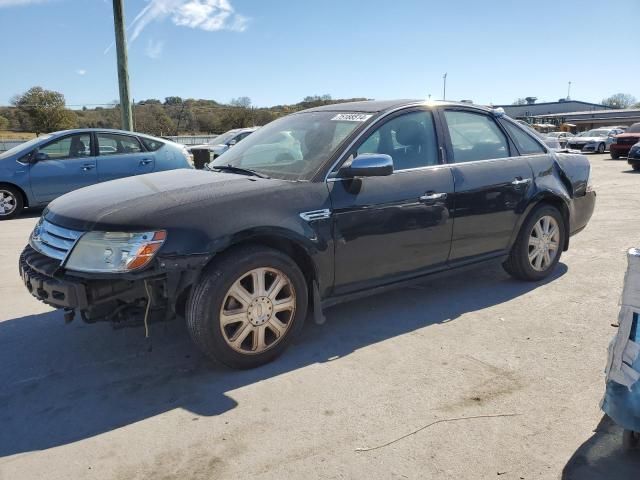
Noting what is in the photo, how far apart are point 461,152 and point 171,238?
102 inches

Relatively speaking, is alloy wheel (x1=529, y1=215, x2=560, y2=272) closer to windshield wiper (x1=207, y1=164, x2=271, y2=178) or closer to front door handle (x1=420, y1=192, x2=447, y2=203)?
front door handle (x1=420, y1=192, x2=447, y2=203)

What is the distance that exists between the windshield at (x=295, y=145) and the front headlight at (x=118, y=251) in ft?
3.62

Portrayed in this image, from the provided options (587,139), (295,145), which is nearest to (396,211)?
(295,145)

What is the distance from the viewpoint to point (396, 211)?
12.8 feet

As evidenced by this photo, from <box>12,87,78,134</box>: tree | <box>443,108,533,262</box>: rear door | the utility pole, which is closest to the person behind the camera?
<box>443,108,533,262</box>: rear door

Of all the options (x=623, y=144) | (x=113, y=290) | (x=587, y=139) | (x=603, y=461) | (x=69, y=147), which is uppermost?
(x=587, y=139)

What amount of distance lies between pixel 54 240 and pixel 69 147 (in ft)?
21.2

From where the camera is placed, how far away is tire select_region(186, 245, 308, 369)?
3.13 meters

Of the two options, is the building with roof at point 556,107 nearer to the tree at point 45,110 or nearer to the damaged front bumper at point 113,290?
the tree at point 45,110

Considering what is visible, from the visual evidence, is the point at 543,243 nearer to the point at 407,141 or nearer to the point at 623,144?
the point at 407,141

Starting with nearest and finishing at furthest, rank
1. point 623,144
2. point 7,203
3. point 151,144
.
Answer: point 7,203, point 151,144, point 623,144

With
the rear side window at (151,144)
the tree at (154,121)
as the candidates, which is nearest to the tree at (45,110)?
the tree at (154,121)

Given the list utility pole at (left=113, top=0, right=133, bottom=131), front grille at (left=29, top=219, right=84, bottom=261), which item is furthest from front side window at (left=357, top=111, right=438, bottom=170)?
utility pole at (left=113, top=0, right=133, bottom=131)

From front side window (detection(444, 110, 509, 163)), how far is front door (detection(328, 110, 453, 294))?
0.24m
